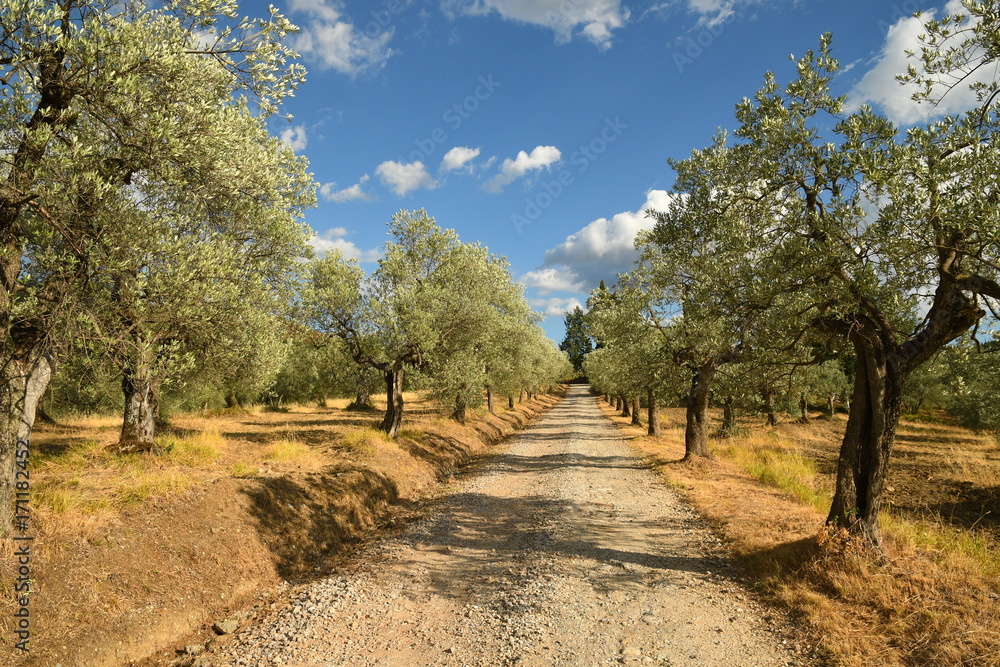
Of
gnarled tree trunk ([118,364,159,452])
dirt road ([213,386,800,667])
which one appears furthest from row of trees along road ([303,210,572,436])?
dirt road ([213,386,800,667])

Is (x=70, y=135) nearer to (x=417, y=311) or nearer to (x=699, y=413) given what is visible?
(x=417, y=311)

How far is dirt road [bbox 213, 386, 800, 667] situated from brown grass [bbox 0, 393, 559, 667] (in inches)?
51.8

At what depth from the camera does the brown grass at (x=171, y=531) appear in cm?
703

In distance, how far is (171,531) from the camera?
30.3ft

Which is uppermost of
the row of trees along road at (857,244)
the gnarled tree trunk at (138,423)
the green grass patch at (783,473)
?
the row of trees along road at (857,244)

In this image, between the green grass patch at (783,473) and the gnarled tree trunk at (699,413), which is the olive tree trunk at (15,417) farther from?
the gnarled tree trunk at (699,413)

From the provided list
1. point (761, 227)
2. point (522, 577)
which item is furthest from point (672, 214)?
point (522, 577)

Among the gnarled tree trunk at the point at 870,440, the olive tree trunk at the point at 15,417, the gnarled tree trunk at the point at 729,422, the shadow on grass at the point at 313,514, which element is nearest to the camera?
the olive tree trunk at the point at 15,417

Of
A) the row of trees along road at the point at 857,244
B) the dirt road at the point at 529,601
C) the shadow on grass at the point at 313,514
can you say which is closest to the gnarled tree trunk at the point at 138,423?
the shadow on grass at the point at 313,514

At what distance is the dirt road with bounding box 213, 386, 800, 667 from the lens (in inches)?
271

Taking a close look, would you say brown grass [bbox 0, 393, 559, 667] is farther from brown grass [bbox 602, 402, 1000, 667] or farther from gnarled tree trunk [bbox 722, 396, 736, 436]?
gnarled tree trunk [bbox 722, 396, 736, 436]

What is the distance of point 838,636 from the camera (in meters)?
6.84

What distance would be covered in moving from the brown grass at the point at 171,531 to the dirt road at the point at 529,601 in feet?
4.31

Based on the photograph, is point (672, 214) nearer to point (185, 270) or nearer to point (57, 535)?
point (185, 270)
